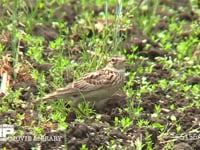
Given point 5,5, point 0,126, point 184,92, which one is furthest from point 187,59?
point 0,126

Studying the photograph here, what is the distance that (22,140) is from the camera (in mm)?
8422

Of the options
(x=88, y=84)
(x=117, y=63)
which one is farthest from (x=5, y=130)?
(x=117, y=63)

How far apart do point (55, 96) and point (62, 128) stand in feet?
2.26

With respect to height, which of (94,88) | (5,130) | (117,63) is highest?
(117,63)

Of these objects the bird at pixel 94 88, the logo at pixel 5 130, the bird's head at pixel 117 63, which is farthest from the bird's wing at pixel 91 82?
the logo at pixel 5 130

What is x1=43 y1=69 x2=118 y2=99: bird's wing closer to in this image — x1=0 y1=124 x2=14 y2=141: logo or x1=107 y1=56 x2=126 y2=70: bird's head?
x1=107 y1=56 x2=126 y2=70: bird's head

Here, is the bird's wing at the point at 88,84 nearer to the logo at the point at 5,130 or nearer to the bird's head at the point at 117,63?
the bird's head at the point at 117,63

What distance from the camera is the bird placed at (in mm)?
9312

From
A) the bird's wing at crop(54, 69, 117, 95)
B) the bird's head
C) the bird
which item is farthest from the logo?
the bird's head

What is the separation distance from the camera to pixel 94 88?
943 cm

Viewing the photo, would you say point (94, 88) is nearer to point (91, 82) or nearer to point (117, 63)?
point (91, 82)

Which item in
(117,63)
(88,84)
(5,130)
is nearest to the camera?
(5,130)

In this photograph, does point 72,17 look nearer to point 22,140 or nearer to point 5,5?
point 5,5

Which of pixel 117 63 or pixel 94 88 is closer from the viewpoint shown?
pixel 94 88
